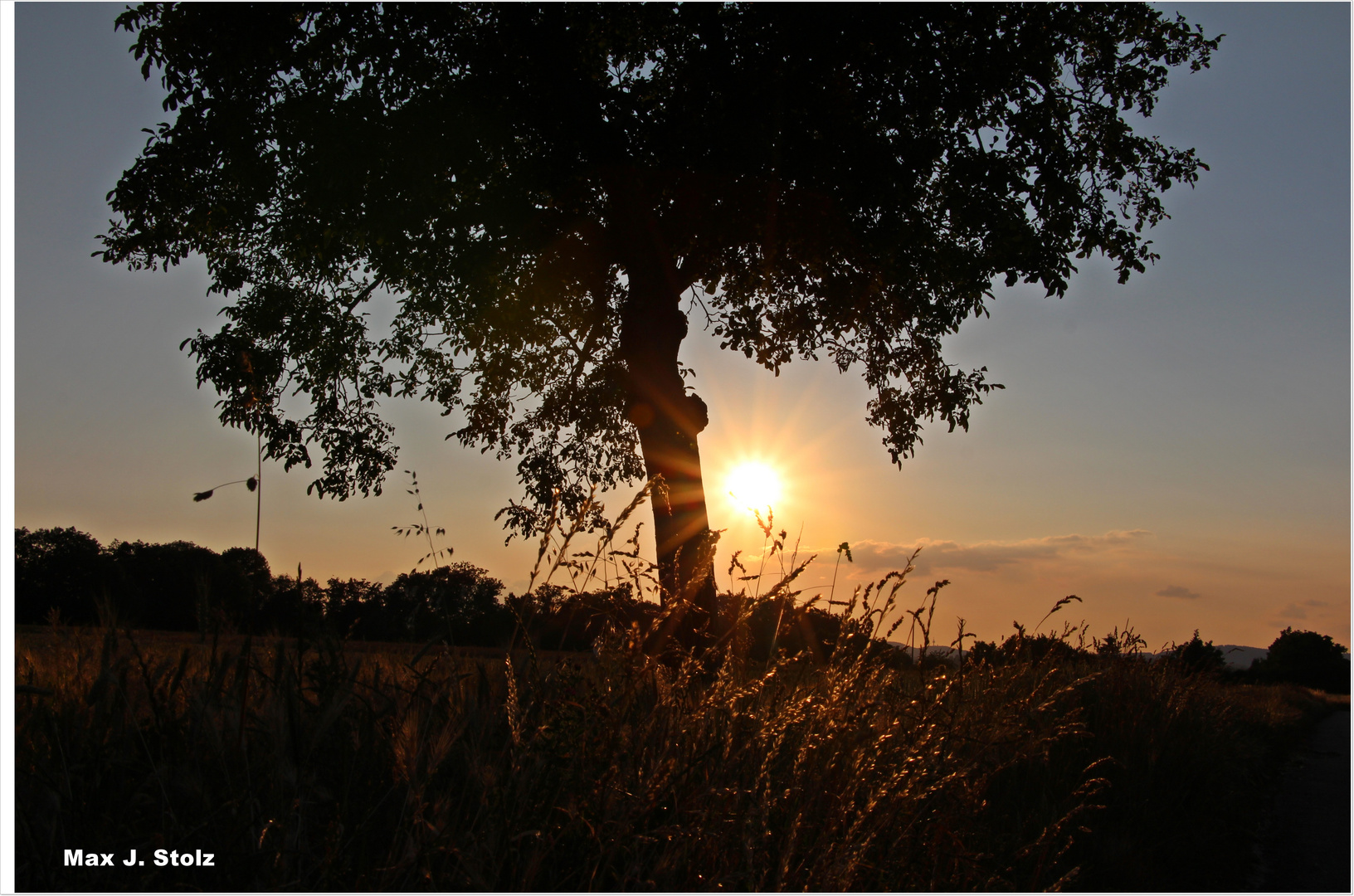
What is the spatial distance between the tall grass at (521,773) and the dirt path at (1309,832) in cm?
59

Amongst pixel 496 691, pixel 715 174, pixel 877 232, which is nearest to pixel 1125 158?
pixel 877 232

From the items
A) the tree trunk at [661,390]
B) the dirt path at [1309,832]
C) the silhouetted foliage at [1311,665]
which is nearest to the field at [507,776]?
the dirt path at [1309,832]

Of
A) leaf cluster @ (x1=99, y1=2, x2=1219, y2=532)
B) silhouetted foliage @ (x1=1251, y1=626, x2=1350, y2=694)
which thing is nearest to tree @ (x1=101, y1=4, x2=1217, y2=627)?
leaf cluster @ (x1=99, y1=2, x2=1219, y2=532)

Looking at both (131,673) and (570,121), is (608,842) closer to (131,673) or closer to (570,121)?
(131,673)

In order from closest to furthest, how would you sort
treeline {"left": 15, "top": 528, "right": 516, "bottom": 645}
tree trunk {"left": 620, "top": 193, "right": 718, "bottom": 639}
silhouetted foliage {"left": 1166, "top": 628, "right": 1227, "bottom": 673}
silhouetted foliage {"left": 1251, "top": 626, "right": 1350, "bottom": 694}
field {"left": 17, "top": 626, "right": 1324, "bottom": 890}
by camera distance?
field {"left": 17, "top": 626, "right": 1324, "bottom": 890} → treeline {"left": 15, "top": 528, "right": 516, "bottom": 645} → silhouetted foliage {"left": 1166, "top": 628, "right": 1227, "bottom": 673} → tree trunk {"left": 620, "top": 193, "right": 718, "bottom": 639} → silhouetted foliage {"left": 1251, "top": 626, "right": 1350, "bottom": 694}

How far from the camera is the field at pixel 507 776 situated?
197 cm

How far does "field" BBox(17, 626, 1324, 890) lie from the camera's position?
1.97 m

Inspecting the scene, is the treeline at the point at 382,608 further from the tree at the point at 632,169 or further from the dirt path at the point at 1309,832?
the tree at the point at 632,169

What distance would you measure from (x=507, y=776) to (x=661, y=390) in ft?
28.5

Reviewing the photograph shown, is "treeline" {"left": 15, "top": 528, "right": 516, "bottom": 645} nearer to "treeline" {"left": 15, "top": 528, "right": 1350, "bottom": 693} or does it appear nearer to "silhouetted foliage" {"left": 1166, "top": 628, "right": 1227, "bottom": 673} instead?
"treeline" {"left": 15, "top": 528, "right": 1350, "bottom": 693}

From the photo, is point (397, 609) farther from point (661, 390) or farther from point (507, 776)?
point (661, 390)

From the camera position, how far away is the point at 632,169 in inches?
402

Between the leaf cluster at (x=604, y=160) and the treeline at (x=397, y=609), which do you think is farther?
the leaf cluster at (x=604, y=160)

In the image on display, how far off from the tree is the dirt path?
5.43 meters
